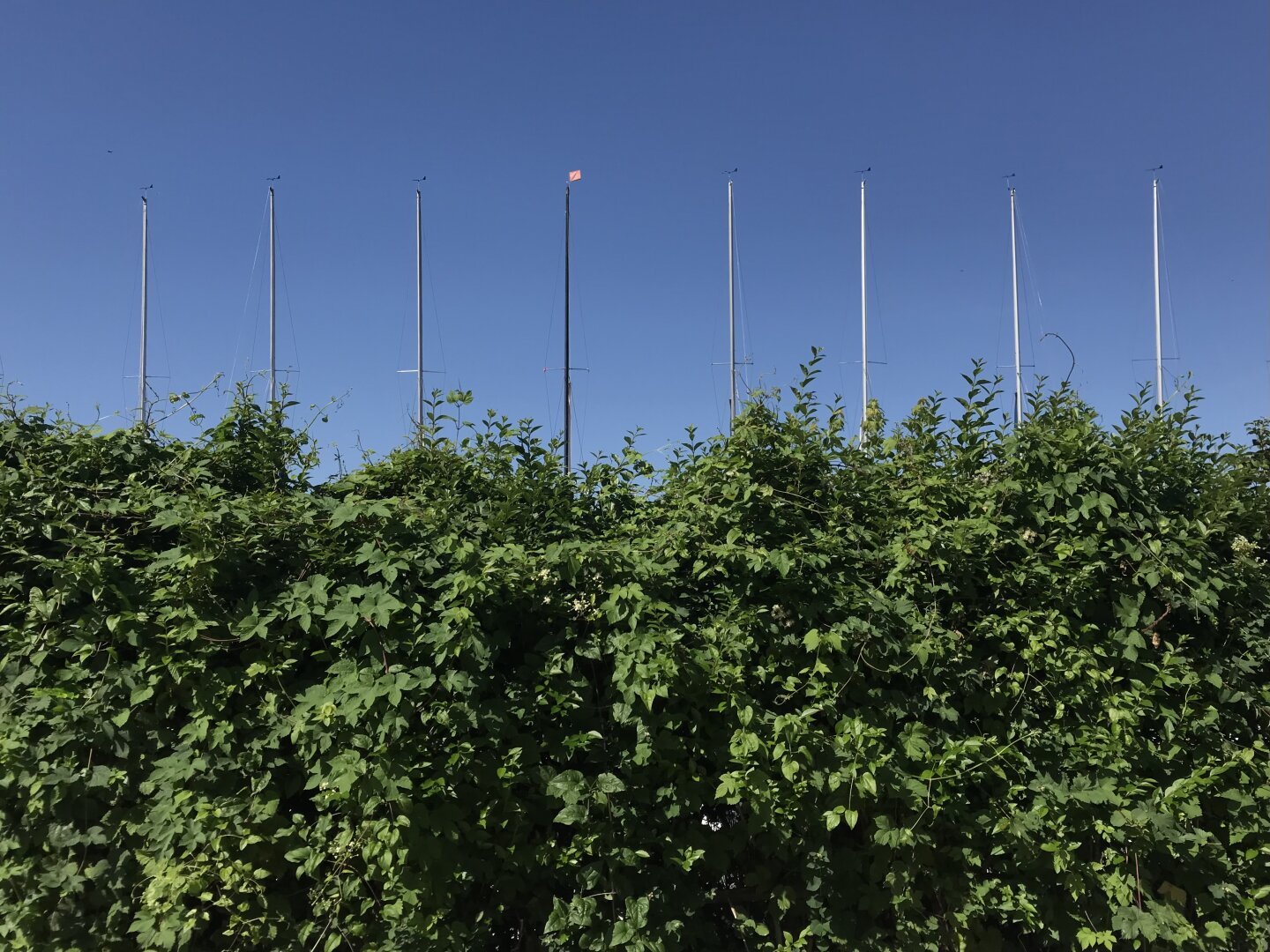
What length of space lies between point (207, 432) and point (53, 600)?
34.3 inches

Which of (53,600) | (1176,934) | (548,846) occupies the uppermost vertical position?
(53,600)

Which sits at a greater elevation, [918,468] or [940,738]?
[918,468]

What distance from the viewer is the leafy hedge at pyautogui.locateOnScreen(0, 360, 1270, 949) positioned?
2.69 m

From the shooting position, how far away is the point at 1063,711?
2889mm

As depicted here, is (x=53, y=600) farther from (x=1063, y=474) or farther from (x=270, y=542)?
(x=1063, y=474)

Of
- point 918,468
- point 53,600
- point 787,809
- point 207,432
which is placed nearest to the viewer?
point 787,809

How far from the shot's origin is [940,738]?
2869 mm

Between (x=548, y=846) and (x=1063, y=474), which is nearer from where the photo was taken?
(x=548, y=846)

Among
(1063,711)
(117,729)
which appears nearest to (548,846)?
(117,729)

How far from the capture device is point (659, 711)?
275 centimetres

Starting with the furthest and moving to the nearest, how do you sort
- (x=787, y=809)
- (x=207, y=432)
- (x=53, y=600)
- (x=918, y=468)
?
(x=207, y=432) < (x=918, y=468) < (x=53, y=600) < (x=787, y=809)

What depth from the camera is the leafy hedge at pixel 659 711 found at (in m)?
2.69

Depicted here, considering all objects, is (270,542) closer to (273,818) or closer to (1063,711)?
(273,818)

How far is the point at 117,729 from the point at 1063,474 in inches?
146
